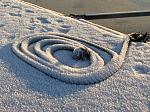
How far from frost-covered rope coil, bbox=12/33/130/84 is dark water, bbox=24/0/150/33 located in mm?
527

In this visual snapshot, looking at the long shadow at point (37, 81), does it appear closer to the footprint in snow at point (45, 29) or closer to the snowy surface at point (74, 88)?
the snowy surface at point (74, 88)

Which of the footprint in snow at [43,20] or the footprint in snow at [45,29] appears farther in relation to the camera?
the footprint in snow at [43,20]

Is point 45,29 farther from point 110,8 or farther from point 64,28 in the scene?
point 110,8

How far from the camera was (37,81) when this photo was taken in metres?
1.98

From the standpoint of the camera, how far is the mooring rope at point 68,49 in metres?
2.04

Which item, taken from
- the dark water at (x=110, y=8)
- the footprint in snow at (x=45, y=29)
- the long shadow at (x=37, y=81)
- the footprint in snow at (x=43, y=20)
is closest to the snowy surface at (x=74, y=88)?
the long shadow at (x=37, y=81)

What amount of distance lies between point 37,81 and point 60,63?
0.25m

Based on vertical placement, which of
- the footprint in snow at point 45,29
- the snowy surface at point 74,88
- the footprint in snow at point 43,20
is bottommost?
the snowy surface at point 74,88

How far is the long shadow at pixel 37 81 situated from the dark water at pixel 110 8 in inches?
46.7

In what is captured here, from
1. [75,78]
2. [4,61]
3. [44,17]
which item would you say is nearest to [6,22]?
[44,17]

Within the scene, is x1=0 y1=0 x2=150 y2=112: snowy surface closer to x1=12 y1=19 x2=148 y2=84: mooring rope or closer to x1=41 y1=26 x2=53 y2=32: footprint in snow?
x1=12 y1=19 x2=148 y2=84: mooring rope

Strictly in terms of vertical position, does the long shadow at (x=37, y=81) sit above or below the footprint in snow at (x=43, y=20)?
below

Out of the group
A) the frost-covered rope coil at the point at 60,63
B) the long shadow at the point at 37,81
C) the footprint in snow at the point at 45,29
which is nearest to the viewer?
the long shadow at the point at 37,81

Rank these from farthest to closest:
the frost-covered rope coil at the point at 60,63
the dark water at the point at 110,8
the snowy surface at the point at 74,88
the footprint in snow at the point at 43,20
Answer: the dark water at the point at 110,8, the footprint in snow at the point at 43,20, the frost-covered rope coil at the point at 60,63, the snowy surface at the point at 74,88
